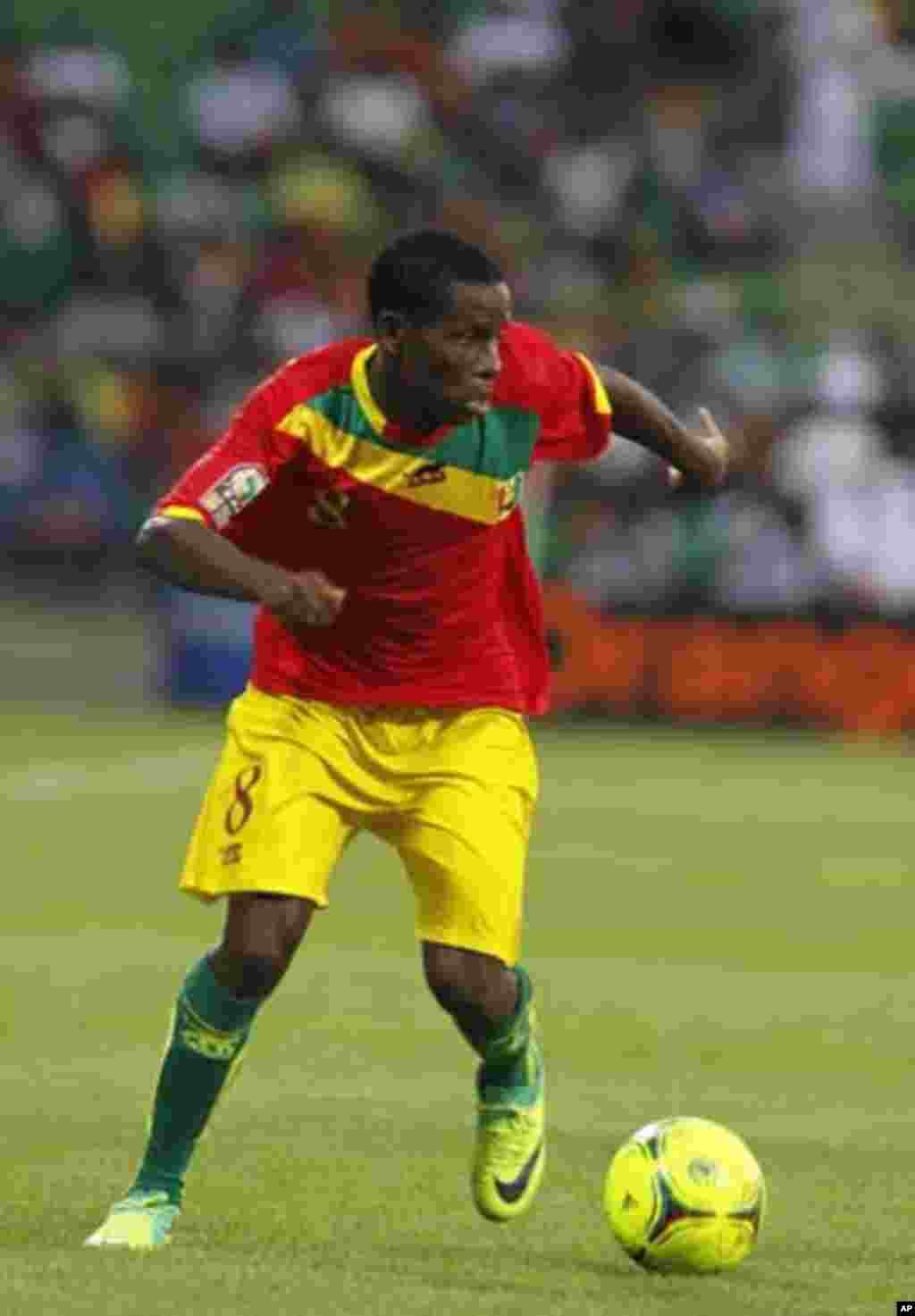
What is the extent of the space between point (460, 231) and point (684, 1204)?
1816 cm

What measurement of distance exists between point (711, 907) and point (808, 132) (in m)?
12.0

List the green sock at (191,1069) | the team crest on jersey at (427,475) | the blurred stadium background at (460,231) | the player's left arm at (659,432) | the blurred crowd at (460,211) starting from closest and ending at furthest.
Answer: the green sock at (191,1069)
the team crest on jersey at (427,475)
the player's left arm at (659,432)
the blurred stadium background at (460,231)
the blurred crowd at (460,211)

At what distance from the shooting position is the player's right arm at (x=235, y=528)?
6688mm

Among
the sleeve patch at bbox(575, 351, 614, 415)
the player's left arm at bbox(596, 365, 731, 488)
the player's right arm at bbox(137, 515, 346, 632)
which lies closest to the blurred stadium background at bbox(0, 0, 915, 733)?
the player's left arm at bbox(596, 365, 731, 488)

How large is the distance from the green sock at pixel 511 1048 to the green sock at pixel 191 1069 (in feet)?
1.80

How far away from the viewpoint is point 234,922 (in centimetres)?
712

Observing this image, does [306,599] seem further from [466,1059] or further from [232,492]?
[466,1059]

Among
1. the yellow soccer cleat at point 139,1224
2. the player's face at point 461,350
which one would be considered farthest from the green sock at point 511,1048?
the player's face at point 461,350

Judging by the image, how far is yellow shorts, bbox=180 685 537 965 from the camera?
7.22 meters

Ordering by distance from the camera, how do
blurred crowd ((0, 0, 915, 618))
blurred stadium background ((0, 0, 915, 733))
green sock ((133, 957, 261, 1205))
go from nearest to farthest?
green sock ((133, 957, 261, 1205)), blurred stadium background ((0, 0, 915, 733)), blurred crowd ((0, 0, 915, 618))

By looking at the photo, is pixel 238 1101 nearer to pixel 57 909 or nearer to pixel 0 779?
pixel 57 909

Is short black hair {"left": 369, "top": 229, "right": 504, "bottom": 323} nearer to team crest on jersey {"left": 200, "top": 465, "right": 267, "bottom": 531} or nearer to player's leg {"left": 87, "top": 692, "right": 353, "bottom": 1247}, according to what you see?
team crest on jersey {"left": 200, "top": 465, "right": 267, "bottom": 531}

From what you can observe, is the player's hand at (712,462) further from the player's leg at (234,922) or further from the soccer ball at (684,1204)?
the soccer ball at (684,1204)

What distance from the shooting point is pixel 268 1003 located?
11180 millimetres
